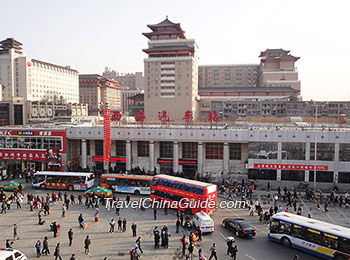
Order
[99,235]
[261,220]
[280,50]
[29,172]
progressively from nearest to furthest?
[99,235] → [261,220] → [29,172] → [280,50]

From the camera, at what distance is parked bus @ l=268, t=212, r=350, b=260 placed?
688 inches

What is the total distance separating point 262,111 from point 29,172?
6844 cm

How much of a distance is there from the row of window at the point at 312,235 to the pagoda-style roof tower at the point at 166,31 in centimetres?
8888

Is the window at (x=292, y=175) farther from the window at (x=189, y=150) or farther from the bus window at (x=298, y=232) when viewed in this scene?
the bus window at (x=298, y=232)

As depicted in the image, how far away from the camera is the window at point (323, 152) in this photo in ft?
122

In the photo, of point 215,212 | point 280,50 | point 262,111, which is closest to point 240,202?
point 215,212

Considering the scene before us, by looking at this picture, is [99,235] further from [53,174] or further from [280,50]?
[280,50]

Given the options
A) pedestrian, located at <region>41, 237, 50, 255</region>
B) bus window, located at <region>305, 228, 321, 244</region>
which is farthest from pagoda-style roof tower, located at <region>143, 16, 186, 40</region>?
pedestrian, located at <region>41, 237, 50, 255</region>

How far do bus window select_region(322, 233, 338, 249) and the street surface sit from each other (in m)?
1.47

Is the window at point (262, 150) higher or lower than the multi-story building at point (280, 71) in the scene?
lower

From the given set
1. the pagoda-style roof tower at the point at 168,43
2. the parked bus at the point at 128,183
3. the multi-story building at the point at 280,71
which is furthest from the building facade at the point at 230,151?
the multi-story building at the point at 280,71

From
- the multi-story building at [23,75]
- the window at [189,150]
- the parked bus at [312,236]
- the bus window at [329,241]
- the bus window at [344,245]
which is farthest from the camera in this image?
the multi-story building at [23,75]

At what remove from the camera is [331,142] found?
122 ft

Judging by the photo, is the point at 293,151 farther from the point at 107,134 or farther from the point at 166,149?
the point at 107,134
